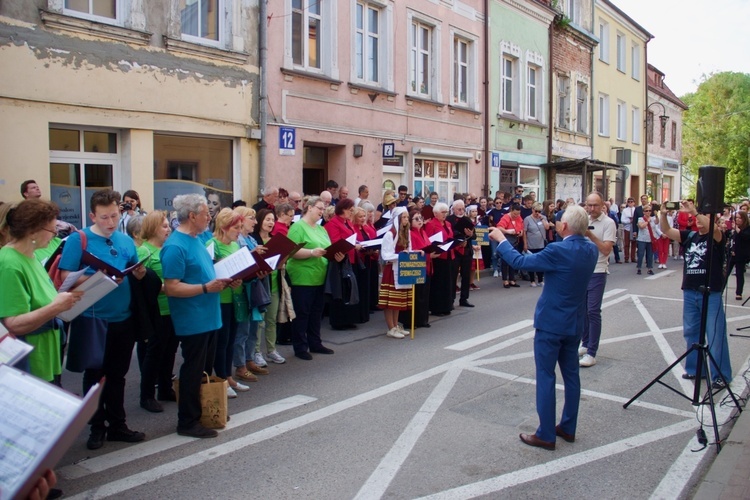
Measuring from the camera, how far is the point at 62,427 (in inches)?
74.5

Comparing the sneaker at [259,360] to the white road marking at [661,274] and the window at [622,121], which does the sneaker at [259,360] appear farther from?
the window at [622,121]

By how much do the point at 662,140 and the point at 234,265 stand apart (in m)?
40.1

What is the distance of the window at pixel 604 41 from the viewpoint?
31312 mm

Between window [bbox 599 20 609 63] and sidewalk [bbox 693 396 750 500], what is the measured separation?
28887 mm

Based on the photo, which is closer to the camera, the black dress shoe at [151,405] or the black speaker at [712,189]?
the black speaker at [712,189]

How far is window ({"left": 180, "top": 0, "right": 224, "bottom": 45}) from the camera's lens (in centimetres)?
1244

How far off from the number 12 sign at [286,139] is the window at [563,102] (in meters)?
16.3

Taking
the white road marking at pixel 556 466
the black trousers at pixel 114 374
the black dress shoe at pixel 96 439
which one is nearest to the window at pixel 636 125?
the white road marking at pixel 556 466

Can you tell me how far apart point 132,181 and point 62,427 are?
10289 millimetres

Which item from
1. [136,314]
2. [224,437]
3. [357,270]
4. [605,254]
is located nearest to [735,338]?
[605,254]

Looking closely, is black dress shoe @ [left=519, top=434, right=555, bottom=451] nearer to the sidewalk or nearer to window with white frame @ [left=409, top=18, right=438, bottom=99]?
the sidewalk

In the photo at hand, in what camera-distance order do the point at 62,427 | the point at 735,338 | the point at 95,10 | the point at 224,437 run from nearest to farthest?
the point at 62,427 → the point at 224,437 → the point at 735,338 → the point at 95,10

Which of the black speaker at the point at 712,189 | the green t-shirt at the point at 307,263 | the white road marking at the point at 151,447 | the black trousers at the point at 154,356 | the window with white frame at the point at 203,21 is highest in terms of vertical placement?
the window with white frame at the point at 203,21

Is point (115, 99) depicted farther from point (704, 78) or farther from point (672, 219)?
point (704, 78)
